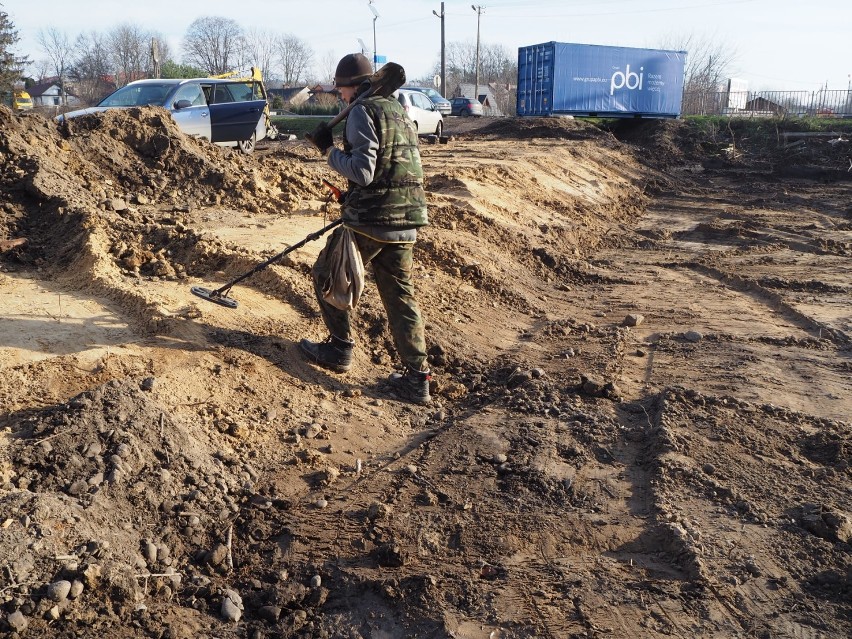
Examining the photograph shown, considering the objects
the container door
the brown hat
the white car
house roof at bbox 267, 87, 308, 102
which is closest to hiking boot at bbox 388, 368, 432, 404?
the brown hat

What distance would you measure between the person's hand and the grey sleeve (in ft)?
0.91

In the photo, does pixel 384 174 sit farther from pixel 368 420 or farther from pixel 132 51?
pixel 132 51

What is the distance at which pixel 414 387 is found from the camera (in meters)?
5.13

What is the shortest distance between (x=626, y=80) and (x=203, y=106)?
→ 1961cm

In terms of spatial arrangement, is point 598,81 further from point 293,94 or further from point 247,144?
point 293,94

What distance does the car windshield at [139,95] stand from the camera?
13.9 meters

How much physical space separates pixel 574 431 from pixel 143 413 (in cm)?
261

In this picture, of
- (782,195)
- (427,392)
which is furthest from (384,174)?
(782,195)

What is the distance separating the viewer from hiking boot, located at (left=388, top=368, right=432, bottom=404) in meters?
5.12

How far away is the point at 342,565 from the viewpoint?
11.4 ft

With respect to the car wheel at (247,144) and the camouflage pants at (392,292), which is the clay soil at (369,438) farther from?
the car wheel at (247,144)

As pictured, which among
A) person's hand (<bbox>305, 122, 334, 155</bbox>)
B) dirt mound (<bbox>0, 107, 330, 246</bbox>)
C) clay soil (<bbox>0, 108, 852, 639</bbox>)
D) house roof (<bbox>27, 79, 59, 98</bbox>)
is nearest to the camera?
clay soil (<bbox>0, 108, 852, 639</bbox>)

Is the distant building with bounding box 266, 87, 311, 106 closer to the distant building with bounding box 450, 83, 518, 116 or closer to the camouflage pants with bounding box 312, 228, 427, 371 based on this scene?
the distant building with bounding box 450, 83, 518, 116

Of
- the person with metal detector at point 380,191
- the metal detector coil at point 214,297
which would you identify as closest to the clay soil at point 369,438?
the metal detector coil at point 214,297
